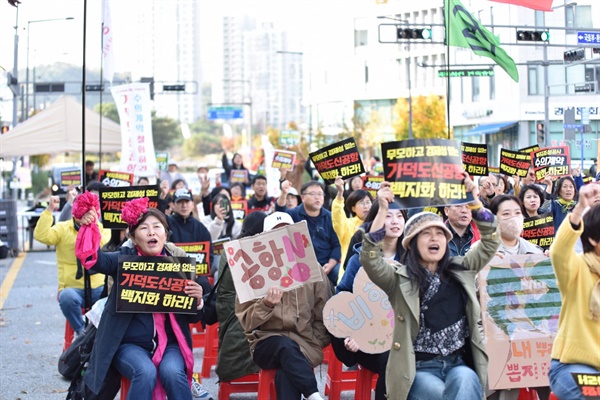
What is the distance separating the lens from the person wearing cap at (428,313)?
555 centimetres

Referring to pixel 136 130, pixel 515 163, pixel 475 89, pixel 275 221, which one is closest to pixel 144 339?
pixel 275 221

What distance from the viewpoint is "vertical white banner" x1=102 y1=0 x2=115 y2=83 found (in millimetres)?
18812

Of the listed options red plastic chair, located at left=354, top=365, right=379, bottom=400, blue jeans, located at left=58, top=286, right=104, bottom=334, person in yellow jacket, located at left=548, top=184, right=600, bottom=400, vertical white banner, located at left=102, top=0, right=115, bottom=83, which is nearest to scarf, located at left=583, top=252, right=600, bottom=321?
person in yellow jacket, located at left=548, top=184, right=600, bottom=400

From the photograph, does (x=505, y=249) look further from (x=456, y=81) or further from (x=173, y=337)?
(x=456, y=81)

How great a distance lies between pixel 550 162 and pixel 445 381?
28.5 feet

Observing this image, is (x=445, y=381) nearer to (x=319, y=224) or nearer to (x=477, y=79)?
(x=319, y=224)

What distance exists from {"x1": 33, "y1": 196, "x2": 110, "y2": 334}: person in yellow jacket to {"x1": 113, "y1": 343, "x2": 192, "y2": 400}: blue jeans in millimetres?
3169

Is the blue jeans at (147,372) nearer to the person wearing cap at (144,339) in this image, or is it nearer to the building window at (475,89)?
the person wearing cap at (144,339)

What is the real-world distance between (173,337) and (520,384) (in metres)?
2.33

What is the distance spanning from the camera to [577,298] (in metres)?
5.05

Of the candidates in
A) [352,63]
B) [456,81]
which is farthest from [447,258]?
[352,63]

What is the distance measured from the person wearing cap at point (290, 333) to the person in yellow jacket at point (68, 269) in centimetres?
296

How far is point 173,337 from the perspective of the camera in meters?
6.88

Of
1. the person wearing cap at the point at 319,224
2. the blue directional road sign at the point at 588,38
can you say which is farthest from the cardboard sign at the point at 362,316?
the blue directional road sign at the point at 588,38
